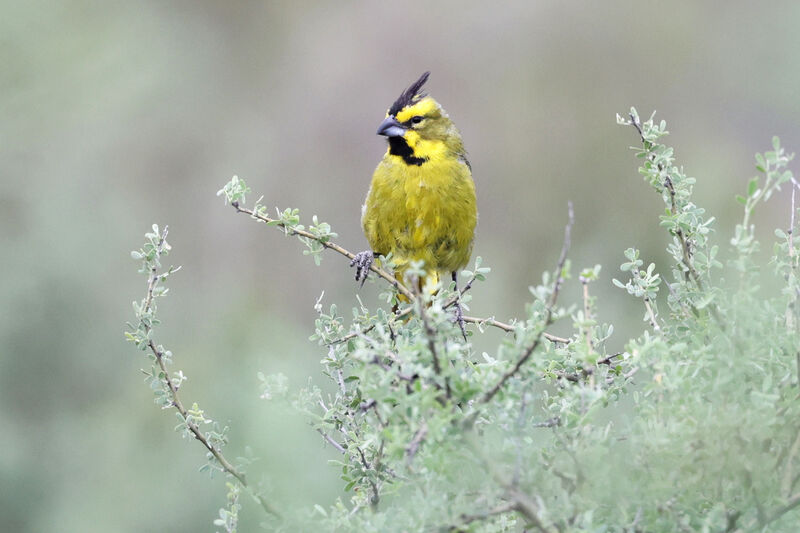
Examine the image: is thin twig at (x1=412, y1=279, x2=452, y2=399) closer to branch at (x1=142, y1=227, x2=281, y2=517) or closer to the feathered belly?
branch at (x1=142, y1=227, x2=281, y2=517)

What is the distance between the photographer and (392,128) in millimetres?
3848

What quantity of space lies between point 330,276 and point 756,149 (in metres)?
2.98

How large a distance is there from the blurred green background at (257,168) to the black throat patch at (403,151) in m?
0.95

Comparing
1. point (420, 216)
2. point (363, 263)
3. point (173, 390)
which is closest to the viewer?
point (173, 390)

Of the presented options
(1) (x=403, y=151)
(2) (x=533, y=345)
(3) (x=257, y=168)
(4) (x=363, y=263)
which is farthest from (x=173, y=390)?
(3) (x=257, y=168)

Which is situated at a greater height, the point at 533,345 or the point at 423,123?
the point at 423,123

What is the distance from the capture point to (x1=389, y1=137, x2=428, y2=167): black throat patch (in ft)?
12.4

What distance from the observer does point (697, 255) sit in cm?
197

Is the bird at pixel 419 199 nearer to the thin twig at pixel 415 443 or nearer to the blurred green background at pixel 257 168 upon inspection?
the blurred green background at pixel 257 168

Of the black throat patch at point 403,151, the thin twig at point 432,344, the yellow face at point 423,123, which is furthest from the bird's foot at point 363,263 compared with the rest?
the thin twig at point 432,344

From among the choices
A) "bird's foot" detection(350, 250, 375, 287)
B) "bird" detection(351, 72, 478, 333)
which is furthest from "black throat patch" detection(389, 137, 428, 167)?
"bird's foot" detection(350, 250, 375, 287)

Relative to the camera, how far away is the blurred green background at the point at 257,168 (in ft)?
14.0

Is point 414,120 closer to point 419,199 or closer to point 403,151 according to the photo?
point 403,151

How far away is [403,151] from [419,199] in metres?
0.26
